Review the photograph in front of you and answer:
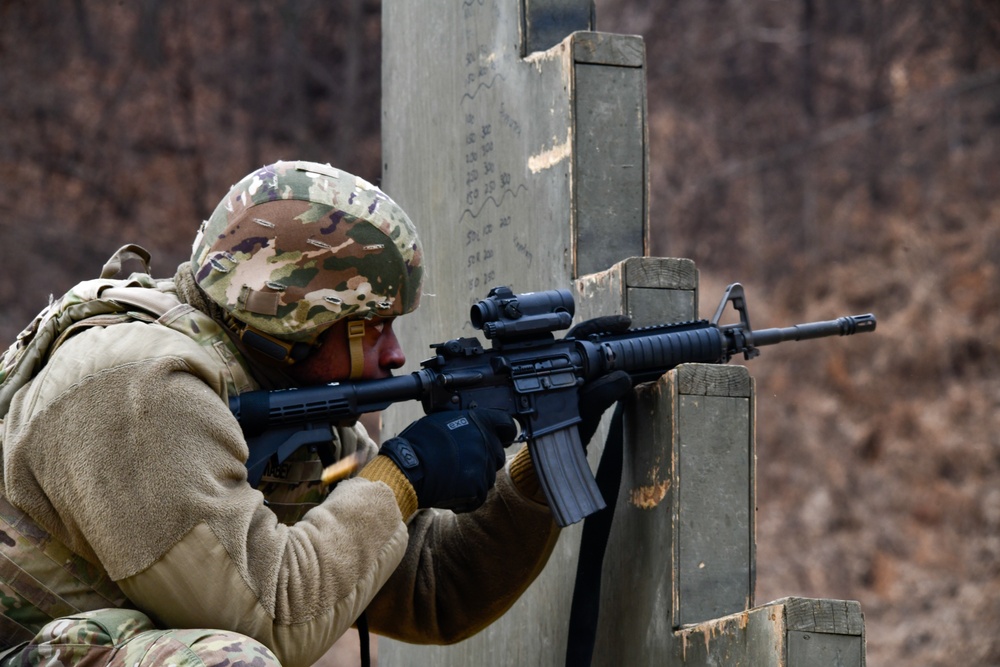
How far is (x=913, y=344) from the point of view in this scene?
27.8 feet

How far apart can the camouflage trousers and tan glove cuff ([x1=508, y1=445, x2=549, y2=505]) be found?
897mm

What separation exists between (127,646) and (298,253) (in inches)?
33.1

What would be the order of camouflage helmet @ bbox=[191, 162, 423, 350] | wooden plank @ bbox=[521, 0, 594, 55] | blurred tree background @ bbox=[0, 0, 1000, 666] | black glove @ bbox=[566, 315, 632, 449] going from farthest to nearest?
1. blurred tree background @ bbox=[0, 0, 1000, 666]
2. wooden plank @ bbox=[521, 0, 594, 55]
3. black glove @ bbox=[566, 315, 632, 449]
4. camouflage helmet @ bbox=[191, 162, 423, 350]

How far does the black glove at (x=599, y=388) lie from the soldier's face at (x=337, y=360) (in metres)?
0.43

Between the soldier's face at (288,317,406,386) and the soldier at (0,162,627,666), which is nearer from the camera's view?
the soldier at (0,162,627,666)

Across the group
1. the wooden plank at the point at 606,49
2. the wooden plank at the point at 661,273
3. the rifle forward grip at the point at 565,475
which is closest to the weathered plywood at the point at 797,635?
the rifle forward grip at the point at 565,475

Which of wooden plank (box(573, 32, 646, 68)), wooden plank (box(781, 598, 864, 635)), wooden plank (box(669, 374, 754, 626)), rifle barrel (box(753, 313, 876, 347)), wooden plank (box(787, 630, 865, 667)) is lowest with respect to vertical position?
wooden plank (box(787, 630, 865, 667))

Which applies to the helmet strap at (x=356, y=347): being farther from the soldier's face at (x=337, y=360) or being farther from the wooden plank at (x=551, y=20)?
the wooden plank at (x=551, y=20)

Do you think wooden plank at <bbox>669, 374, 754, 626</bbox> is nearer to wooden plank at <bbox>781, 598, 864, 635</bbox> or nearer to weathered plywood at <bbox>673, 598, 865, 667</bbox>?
weathered plywood at <bbox>673, 598, 865, 667</bbox>

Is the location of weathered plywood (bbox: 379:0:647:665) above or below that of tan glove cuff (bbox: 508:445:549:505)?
above

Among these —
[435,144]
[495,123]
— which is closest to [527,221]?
[495,123]

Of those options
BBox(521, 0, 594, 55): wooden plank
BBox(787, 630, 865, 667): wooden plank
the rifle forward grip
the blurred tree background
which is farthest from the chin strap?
the blurred tree background

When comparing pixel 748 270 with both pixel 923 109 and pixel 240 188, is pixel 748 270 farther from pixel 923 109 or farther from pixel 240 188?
pixel 240 188

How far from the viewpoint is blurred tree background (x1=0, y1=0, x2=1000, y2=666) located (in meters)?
8.13
